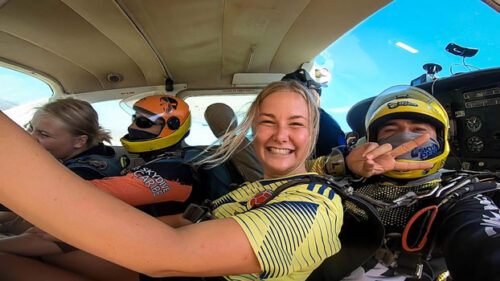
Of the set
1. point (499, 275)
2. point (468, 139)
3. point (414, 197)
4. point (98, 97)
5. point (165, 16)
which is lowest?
point (499, 275)

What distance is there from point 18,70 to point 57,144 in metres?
1.40

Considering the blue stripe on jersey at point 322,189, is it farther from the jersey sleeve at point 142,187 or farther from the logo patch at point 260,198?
the jersey sleeve at point 142,187

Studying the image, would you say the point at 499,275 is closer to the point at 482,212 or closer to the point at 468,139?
the point at 482,212

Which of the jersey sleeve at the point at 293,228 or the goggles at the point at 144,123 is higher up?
the goggles at the point at 144,123

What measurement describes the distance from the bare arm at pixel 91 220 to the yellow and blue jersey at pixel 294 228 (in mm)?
73

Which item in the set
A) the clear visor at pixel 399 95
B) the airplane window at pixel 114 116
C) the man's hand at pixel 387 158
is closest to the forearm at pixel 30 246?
the man's hand at pixel 387 158

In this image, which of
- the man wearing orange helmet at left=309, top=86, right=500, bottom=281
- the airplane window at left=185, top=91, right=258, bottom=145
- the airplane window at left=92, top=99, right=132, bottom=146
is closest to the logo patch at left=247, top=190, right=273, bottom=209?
the man wearing orange helmet at left=309, top=86, right=500, bottom=281

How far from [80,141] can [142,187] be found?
803 millimetres

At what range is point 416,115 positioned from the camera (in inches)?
44.5

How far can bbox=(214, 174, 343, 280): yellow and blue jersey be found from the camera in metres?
0.57

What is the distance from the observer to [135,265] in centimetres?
48

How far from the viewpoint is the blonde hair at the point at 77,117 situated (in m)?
1.79

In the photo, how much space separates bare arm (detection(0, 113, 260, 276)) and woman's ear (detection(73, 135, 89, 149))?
159 centimetres

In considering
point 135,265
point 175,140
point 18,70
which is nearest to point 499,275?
point 135,265
